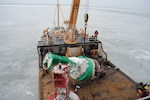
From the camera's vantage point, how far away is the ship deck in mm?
5156

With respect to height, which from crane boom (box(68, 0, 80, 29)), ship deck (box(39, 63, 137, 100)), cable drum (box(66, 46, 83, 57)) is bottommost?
ship deck (box(39, 63, 137, 100))

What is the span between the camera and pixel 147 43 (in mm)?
16891

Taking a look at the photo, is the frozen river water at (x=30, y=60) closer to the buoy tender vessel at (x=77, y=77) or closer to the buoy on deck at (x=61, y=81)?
the buoy tender vessel at (x=77, y=77)

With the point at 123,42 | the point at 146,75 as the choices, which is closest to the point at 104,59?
the point at 146,75

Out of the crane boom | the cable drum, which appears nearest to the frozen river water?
the cable drum

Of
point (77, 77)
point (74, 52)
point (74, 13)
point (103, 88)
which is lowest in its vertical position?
point (103, 88)

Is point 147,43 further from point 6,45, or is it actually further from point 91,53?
point 6,45

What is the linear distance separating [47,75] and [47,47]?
70.8 inches

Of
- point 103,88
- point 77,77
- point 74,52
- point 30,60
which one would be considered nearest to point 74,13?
point 74,52

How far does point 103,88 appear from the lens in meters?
5.65

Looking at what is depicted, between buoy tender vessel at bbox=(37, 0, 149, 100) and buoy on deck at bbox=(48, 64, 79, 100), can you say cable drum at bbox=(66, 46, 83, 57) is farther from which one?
buoy on deck at bbox=(48, 64, 79, 100)

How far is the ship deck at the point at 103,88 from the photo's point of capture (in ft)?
16.9

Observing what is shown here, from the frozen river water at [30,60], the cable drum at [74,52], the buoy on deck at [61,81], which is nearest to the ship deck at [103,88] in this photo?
the cable drum at [74,52]

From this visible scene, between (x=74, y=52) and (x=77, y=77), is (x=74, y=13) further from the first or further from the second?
(x=77, y=77)
